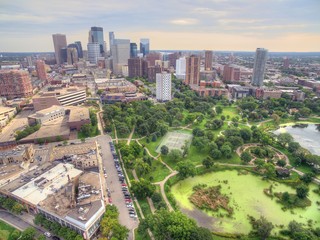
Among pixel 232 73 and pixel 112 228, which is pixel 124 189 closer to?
pixel 112 228

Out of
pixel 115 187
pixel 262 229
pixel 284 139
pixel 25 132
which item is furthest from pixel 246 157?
pixel 25 132

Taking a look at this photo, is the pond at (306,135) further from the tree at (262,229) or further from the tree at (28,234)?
the tree at (28,234)

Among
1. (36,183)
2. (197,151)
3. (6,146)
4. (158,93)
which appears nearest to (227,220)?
(197,151)

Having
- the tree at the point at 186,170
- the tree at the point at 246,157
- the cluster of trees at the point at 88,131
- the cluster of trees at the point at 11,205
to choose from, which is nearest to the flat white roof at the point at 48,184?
the cluster of trees at the point at 11,205

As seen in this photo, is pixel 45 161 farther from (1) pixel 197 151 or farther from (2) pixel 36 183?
(1) pixel 197 151

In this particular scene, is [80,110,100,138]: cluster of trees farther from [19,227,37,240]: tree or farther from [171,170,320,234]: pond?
[19,227,37,240]: tree
